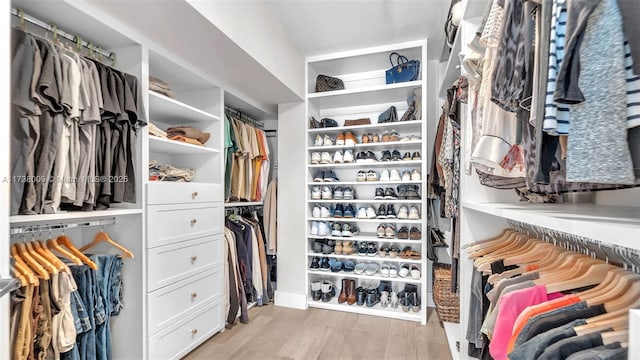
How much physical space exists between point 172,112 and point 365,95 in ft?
5.18

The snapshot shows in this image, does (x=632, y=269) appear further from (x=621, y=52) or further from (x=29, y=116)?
(x=29, y=116)

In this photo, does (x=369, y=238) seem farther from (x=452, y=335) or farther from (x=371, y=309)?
(x=452, y=335)

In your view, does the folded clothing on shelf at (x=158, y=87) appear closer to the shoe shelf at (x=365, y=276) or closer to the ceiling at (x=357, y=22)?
the ceiling at (x=357, y=22)

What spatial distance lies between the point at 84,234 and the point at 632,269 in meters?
2.29

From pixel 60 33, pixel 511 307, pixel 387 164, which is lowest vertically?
pixel 511 307

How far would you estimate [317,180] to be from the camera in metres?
2.67

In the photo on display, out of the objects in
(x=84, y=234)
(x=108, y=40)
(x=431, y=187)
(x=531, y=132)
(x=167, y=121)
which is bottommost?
(x=84, y=234)

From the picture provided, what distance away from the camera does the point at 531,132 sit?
72 cm

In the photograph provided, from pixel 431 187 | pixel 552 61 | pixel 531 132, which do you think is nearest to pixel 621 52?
pixel 552 61

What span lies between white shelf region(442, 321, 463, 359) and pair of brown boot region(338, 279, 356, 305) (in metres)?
0.75

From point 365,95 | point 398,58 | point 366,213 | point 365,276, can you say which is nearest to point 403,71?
point 398,58

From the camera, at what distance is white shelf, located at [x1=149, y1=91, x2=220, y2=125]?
1754mm

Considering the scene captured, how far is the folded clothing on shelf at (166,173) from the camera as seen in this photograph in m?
1.81

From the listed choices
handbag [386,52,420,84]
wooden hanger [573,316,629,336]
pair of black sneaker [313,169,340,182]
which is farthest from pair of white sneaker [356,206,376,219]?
wooden hanger [573,316,629,336]
